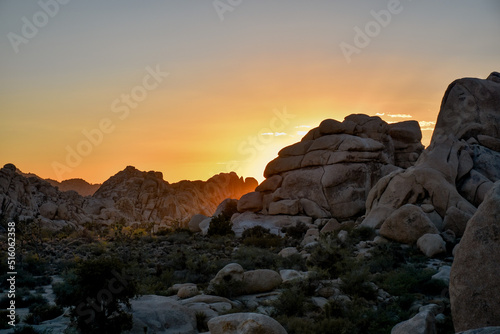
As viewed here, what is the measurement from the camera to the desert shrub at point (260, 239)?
2911 cm

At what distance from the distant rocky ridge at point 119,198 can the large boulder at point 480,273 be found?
38722 millimetres

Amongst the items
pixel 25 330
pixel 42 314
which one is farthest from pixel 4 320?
pixel 25 330

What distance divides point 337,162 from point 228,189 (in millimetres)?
67058

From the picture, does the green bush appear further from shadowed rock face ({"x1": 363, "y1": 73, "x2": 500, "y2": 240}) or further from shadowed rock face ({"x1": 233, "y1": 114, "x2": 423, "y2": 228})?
shadowed rock face ({"x1": 233, "y1": 114, "x2": 423, "y2": 228})

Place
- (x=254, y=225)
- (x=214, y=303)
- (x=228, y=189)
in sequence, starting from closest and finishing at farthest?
1. (x=214, y=303)
2. (x=254, y=225)
3. (x=228, y=189)

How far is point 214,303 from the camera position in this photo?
1334 centimetres

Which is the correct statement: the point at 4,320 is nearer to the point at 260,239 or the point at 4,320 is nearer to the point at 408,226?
the point at 408,226

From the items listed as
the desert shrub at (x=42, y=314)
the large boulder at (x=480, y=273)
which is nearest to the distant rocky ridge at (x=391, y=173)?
the large boulder at (x=480, y=273)

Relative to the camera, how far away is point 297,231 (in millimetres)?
33500

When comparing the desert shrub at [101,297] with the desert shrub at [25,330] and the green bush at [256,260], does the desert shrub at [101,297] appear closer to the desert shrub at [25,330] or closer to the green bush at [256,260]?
the desert shrub at [25,330]

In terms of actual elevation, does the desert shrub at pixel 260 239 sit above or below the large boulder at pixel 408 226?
above

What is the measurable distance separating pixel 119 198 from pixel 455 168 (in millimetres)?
52930

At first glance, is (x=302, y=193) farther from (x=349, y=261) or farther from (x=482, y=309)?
(x=482, y=309)

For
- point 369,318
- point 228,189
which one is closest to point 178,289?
point 369,318
